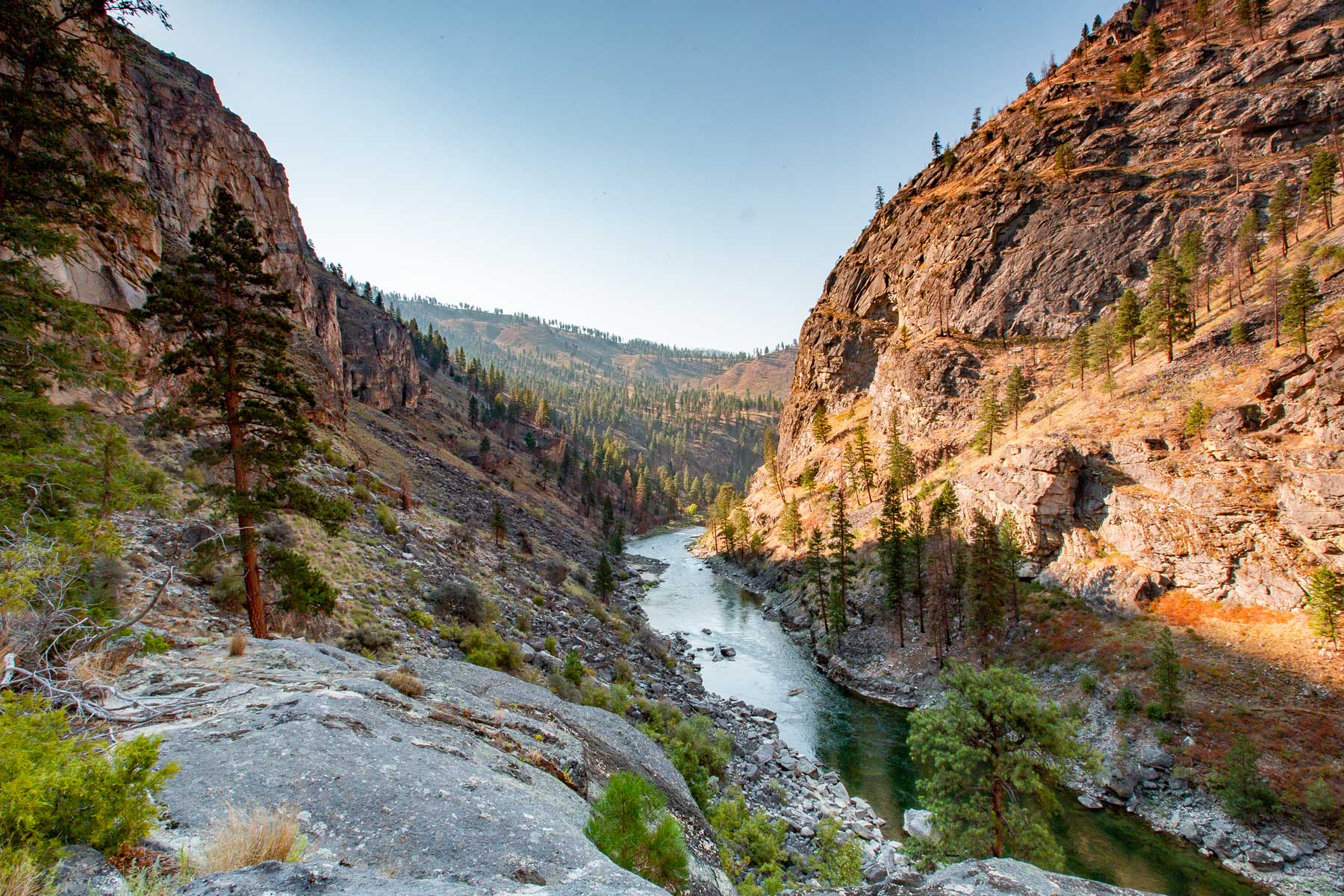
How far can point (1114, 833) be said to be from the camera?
2106cm

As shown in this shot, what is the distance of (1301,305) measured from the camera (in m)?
33.8

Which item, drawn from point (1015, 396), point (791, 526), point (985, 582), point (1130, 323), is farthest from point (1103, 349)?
point (791, 526)

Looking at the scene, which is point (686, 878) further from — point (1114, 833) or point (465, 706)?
point (1114, 833)

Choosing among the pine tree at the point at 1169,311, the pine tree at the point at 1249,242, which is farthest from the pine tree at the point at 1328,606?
the pine tree at the point at 1249,242

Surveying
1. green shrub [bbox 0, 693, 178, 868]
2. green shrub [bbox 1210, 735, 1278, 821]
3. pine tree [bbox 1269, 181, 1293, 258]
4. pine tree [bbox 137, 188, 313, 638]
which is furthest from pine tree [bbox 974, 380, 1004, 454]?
green shrub [bbox 0, 693, 178, 868]

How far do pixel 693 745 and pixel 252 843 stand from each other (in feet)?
59.7

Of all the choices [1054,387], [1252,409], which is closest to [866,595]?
[1252,409]

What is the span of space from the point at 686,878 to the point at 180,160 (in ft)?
190

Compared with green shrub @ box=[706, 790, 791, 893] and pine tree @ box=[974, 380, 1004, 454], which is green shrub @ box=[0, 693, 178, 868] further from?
pine tree @ box=[974, 380, 1004, 454]

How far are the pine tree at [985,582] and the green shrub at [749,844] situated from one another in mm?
22874

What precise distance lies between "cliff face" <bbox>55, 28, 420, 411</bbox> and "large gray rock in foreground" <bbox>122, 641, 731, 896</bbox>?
12373mm

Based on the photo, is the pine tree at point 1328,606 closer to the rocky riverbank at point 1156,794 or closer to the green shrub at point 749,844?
the rocky riverbank at point 1156,794

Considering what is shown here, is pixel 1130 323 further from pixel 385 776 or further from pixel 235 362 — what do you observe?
pixel 235 362

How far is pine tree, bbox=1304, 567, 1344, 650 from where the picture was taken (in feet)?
79.2
